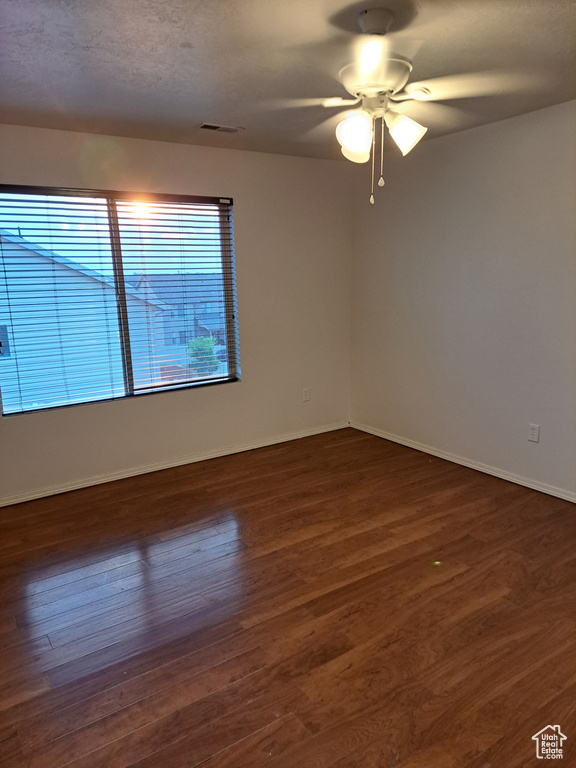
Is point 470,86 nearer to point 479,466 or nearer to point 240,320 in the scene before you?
point 240,320

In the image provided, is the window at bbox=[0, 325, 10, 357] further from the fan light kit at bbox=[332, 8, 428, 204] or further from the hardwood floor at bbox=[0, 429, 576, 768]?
the fan light kit at bbox=[332, 8, 428, 204]

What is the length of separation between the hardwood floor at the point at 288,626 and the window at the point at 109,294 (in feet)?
2.64

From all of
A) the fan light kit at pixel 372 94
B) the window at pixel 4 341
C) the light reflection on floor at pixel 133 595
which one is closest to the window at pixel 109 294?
the window at pixel 4 341

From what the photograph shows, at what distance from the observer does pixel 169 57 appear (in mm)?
2105

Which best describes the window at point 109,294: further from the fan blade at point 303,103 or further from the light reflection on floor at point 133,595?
the light reflection on floor at point 133,595

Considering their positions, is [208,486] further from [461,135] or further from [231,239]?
[461,135]

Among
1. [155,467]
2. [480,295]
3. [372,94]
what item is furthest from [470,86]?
[155,467]

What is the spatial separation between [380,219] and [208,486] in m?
2.54

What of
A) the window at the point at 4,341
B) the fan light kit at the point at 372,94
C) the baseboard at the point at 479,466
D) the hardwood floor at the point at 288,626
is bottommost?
the hardwood floor at the point at 288,626

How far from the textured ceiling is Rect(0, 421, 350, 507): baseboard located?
228 cm

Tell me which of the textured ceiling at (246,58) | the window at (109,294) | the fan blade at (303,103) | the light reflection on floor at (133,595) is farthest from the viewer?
the window at (109,294)

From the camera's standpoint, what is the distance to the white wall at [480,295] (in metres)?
3.08

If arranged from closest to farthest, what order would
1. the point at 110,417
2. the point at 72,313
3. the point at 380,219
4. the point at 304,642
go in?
the point at 304,642 → the point at 72,313 → the point at 110,417 → the point at 380,219

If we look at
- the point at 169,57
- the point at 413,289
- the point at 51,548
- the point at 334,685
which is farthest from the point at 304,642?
the point at 413,289
